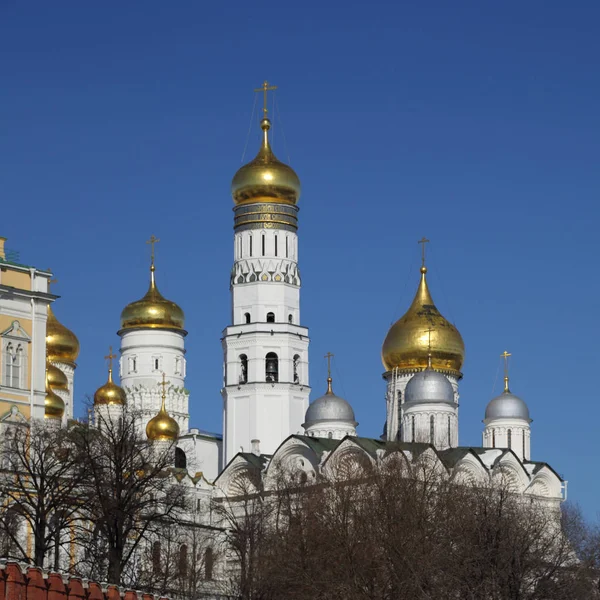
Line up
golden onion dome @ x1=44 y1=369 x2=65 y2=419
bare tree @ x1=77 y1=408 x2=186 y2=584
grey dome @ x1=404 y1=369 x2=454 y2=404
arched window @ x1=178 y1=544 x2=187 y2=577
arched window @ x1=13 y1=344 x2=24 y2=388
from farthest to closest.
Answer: grey dome @ x1=404 y1=369 x2=454 y2=404 → golden onion dome @ x1=44 y1=369 x2=65 y2=419 → arched window @ x1=13 y1=344 x2=24 y2=388 → arched window @ x1=178 y1=544 x2=187 y2=577 → bare tree @ x1=77 y1=408 x2=186 y2=584

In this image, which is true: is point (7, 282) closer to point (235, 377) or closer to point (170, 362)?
point (235, 377)

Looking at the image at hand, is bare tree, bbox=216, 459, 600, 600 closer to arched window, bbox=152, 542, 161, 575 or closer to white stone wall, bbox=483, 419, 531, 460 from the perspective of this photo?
arched window, bbox=152, 542, 161, 575

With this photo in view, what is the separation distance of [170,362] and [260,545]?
3277cm

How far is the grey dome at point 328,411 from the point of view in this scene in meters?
82.6

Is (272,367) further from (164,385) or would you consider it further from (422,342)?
(164,385)

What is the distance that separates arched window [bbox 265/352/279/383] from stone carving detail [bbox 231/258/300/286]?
306cm

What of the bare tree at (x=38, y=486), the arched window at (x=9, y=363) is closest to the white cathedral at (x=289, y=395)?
Answer: the arched window at (x=9, y=363)

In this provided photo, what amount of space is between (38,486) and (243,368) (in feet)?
101

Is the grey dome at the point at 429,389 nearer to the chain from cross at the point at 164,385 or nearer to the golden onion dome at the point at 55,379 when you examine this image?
the chain from cross at the point at 164,385

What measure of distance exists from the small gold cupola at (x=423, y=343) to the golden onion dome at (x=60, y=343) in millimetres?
14776

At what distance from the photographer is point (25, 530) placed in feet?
193

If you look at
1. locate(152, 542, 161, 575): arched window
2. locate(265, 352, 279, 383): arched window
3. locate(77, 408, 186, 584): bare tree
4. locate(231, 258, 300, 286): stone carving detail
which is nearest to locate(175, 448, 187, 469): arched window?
locate(265, 352, 279, 383): arched window

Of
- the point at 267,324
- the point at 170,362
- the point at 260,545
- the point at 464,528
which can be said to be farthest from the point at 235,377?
the point at 464,528

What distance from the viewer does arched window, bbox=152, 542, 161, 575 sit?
183 feet
